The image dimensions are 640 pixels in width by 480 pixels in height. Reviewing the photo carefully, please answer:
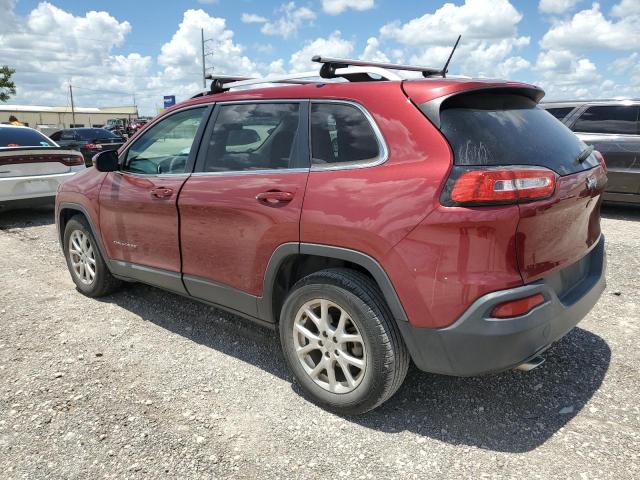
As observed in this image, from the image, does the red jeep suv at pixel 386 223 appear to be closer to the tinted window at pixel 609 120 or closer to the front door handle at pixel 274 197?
the front door handle at pixel 274 197

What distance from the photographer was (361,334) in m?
2.54

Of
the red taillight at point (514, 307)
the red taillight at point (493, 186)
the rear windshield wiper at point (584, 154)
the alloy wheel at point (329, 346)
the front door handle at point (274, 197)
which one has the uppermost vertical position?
the rear windshield wiper at point (584, 154)

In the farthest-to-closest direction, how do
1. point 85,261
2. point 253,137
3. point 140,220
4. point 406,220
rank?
1. point 85,261
2. point 140,220
3. point 253,137
4. point 406,220

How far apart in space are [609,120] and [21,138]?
31.0 ft

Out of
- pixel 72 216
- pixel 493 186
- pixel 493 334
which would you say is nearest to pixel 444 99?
pixel 493 186

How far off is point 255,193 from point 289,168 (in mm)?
256

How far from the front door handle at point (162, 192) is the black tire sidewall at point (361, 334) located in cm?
125

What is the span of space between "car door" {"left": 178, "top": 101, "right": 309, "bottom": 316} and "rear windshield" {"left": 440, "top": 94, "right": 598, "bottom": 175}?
83 centimetres

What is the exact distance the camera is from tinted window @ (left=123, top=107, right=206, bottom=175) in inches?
139

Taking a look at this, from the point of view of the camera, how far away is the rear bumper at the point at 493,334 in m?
2.21

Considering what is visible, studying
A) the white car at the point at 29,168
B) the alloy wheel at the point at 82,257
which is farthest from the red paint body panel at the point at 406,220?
the white car at the point at 29,168

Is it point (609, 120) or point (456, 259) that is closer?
point (456, 259)

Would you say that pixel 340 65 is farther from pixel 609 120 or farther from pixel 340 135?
pixel 609 120

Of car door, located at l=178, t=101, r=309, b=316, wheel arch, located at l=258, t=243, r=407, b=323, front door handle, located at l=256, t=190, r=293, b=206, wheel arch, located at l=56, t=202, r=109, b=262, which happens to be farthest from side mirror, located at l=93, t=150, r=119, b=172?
wheel arch, located at l=258, t=243, r=407, b=323
